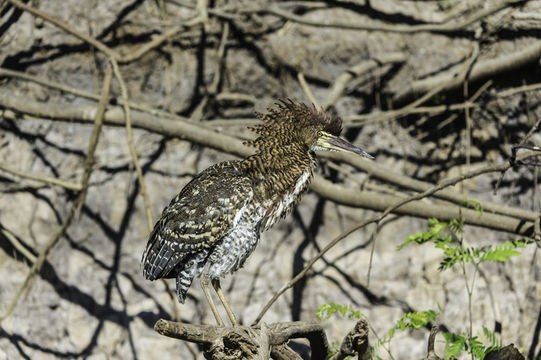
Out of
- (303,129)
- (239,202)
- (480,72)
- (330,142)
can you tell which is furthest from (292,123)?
(480,72)

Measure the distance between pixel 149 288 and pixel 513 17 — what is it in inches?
168

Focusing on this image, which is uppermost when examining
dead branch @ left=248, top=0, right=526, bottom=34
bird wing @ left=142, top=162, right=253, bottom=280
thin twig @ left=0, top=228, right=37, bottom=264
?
dead branch @ left=248, top=0, right=526, bottom=34

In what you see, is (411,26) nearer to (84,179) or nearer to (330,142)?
(330,142)

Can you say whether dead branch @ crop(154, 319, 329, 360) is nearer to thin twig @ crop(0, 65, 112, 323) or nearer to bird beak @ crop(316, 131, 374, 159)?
bird beak @ crop(316, 131, 374, 159)

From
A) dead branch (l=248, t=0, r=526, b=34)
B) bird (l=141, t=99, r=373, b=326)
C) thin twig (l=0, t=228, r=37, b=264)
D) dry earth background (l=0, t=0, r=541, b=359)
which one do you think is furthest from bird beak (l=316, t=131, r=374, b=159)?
thin twig (l=0, t=228, r=37, b=264)

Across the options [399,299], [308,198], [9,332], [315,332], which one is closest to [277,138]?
[315,332]

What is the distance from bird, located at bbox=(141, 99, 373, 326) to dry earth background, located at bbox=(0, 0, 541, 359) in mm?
1823

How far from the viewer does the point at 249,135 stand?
5637 millimetres

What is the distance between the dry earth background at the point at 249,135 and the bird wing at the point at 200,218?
6.08 feet

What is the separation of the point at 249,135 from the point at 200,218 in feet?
6.50

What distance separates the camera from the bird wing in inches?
147

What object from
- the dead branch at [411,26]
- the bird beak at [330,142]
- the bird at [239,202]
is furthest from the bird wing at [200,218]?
the dead branch at [411,26]

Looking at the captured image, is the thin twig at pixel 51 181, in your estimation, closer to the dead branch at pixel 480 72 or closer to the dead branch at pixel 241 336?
the dead branch at pixel 241 336

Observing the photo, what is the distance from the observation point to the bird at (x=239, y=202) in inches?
147
